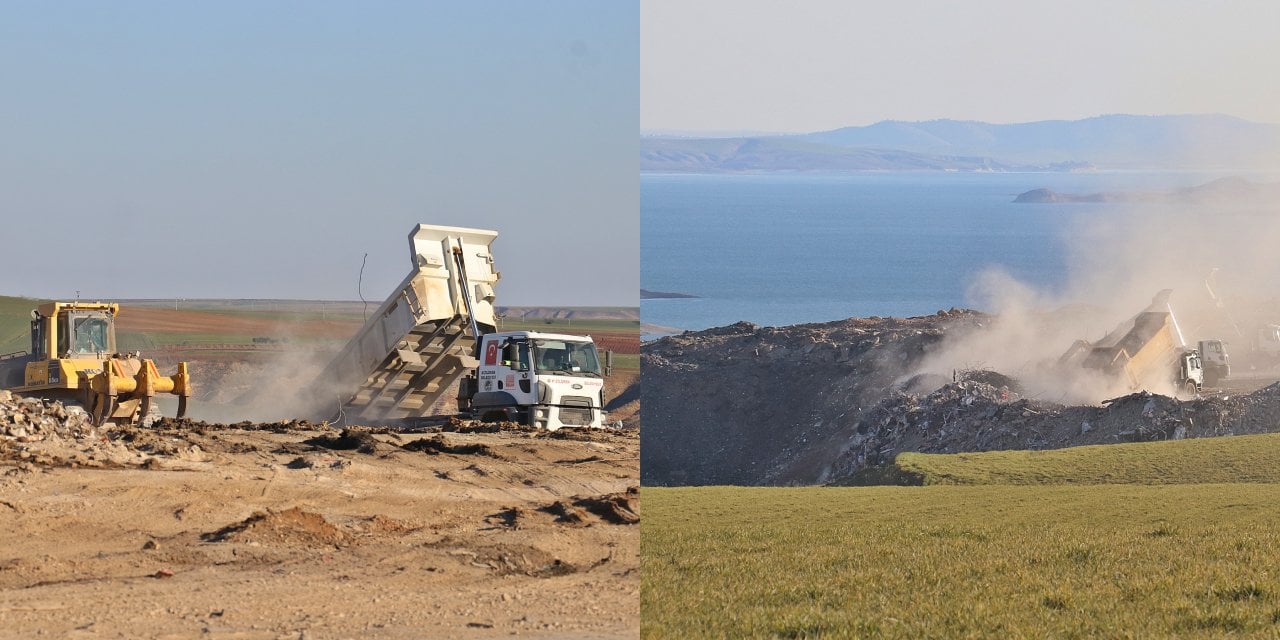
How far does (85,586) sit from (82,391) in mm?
13824

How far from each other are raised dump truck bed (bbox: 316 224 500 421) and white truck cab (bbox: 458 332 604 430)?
0.80m

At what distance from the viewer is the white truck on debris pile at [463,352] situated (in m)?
26.4

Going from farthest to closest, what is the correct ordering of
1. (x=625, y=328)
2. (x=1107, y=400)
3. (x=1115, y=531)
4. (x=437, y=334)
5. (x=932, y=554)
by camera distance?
1. (x=625, y=328)
2. (x=1107, y=400)
3. (x=437, y=334)
4. (x=1115, y=531)
5. (x=932, y=554)

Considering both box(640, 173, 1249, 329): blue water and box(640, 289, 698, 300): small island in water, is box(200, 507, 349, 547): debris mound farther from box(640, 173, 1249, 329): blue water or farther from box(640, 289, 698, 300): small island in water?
box(640, 289, 698, 300): small island in water

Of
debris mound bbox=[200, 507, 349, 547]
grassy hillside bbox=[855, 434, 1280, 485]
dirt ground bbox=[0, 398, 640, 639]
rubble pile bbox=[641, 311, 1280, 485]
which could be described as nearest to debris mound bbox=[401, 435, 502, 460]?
dirt ground bbox=[0, 398, 640, 639]

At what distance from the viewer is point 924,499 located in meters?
25.1

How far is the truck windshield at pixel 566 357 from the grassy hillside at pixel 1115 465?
26.3 feet

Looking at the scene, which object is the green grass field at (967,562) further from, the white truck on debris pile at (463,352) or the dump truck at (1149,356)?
the dump truck at (1149,356)

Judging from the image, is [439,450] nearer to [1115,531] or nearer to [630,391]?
[1115,531]

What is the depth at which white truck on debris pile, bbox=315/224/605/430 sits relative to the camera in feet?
86.5

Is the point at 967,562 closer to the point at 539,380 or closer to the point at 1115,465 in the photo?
the point at 539,380

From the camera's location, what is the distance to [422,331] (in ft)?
88.0

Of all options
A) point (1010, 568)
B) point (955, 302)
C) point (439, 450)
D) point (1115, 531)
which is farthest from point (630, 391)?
point (955, 302)

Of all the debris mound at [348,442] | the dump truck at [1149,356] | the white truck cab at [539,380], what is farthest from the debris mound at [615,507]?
the dump truck at [1149,356]
